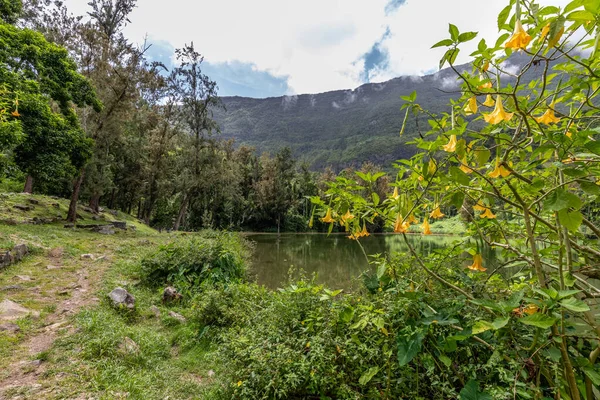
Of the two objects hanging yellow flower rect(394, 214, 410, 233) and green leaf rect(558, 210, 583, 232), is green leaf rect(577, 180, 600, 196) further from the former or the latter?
hanging yellow flower rect(394, 214, 410, 233)

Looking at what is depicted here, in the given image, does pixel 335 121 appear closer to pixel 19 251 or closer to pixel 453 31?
pixel 19 251

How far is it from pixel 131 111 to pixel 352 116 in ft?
439

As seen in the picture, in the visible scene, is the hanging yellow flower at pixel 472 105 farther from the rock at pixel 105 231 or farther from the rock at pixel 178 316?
the rock at pixel 105 231

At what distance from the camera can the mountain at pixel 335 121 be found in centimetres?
10538

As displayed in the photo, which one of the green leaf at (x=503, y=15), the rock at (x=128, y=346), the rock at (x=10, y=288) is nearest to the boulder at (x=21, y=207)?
the rock at (x=10, y=288)

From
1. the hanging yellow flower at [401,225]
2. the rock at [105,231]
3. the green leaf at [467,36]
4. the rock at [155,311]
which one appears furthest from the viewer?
the rock at [105,231]

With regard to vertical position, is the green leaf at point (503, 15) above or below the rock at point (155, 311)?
above

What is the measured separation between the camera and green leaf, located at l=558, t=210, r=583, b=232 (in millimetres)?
1099

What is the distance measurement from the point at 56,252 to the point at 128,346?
5.83 metres

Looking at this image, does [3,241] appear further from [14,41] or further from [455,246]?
[455,246]

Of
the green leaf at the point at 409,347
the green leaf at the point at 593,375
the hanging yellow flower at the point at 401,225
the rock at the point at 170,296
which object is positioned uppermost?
the hanging yellow flower at the point at 401,225

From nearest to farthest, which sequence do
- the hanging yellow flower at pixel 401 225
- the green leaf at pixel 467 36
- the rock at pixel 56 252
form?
1. the green leaf at pixel 467 36
2. the hanging yellow flower at pixel 401 225
3. the rock at pixel 56 252

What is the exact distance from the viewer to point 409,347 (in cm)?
159

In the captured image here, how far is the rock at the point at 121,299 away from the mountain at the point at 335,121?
3771 inches
